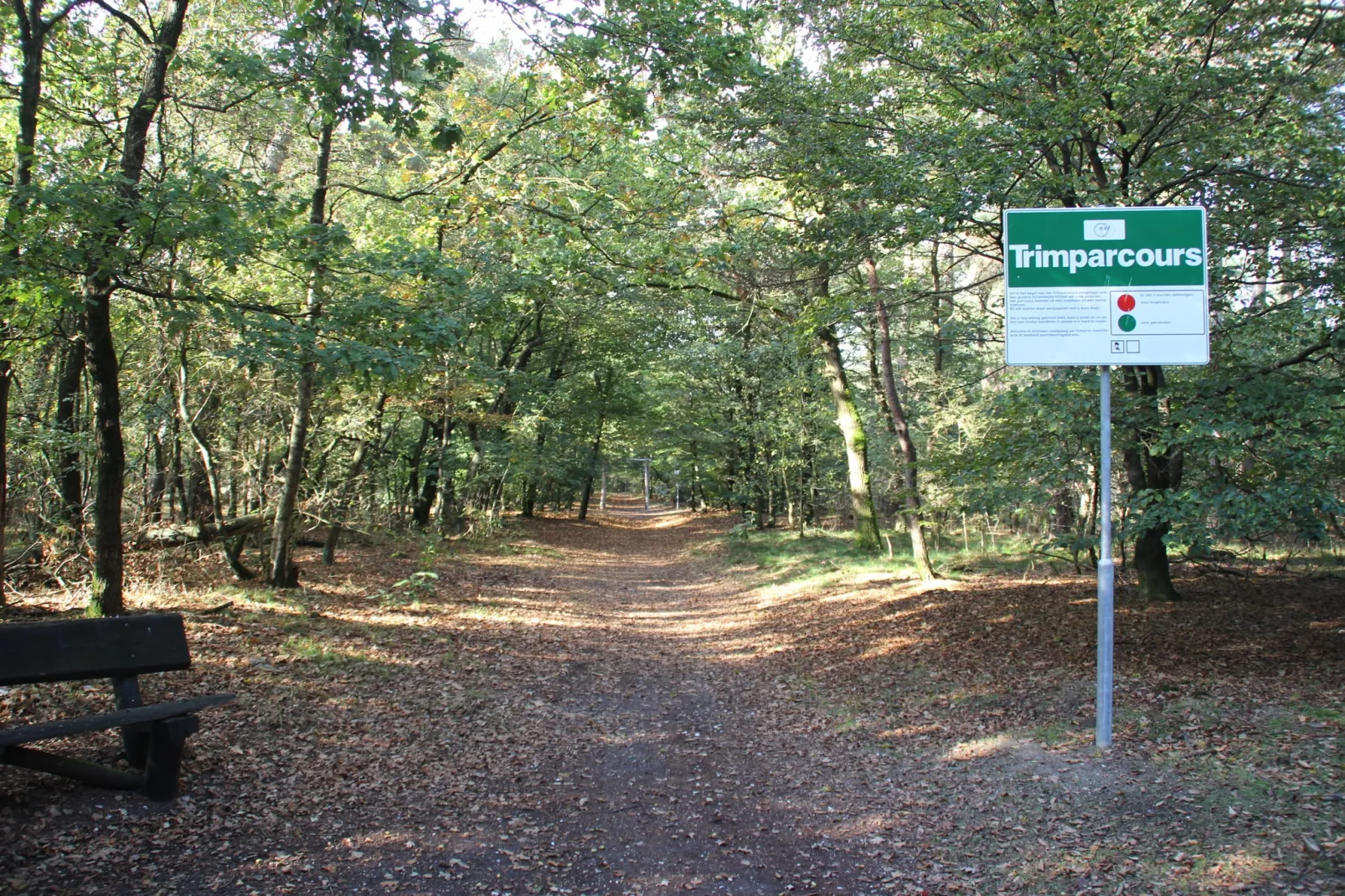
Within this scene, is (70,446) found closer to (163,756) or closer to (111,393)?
(111,393)

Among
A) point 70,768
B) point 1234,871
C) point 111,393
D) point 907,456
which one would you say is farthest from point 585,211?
point 1234,871

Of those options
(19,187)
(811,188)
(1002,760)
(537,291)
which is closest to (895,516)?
(537,291)

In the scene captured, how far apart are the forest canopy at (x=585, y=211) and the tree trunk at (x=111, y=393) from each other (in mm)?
34

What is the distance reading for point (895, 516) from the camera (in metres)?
25.4

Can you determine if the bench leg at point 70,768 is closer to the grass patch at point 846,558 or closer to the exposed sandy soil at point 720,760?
the exposed sandy soil at point 720,760

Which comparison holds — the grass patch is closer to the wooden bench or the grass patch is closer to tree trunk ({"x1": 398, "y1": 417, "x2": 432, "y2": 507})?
tree trunk ({"x1": 398, "y1": 417, "x2": 432, "y2": 507})

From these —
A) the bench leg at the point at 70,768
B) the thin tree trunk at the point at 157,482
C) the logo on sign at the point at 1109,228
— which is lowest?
the bench leg at the point at 70,768

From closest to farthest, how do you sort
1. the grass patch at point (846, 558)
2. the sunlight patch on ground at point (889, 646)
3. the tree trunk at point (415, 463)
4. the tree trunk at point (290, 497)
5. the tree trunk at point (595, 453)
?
the sunlight patch on ground at point (889, 646), the tree trunk at point (290, 497), the grass patch at point (846, 558), the tree trunk at point (415, 463), the tree trunk at point (595, 453)

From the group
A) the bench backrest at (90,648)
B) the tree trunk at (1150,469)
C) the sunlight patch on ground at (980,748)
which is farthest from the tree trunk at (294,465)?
the tree trunk at (1150,469)

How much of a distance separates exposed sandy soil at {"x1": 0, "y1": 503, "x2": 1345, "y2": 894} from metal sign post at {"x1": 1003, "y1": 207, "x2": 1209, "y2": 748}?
1.10 meters

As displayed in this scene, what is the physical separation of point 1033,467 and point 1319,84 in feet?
14.5

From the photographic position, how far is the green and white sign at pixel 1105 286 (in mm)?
5246

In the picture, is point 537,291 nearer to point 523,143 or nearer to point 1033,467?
point 523,143

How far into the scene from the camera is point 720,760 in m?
6.16
